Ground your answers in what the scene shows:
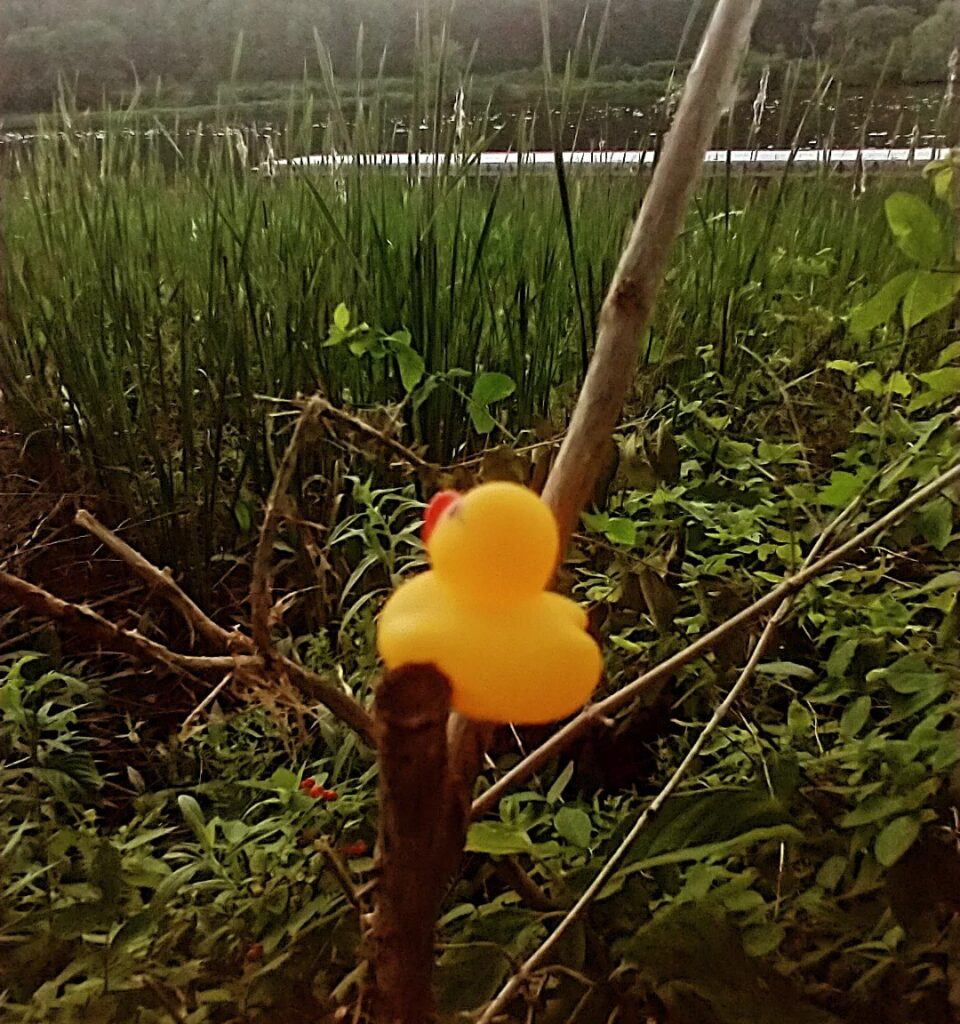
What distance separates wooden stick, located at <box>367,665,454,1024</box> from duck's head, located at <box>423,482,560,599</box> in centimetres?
3

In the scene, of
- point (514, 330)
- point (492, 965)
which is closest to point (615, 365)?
point (514, 330)

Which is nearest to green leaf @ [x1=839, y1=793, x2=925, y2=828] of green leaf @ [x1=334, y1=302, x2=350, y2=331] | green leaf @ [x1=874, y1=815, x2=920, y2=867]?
green leaf @ [x1=874, y1=815, x2=920, y2=867]

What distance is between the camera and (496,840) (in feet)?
1.54

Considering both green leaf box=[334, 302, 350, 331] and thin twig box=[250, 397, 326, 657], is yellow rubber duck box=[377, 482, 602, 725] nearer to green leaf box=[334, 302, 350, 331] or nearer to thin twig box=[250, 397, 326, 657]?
thin twig box=[250, 397, 326, 657]

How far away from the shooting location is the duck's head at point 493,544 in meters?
0.29

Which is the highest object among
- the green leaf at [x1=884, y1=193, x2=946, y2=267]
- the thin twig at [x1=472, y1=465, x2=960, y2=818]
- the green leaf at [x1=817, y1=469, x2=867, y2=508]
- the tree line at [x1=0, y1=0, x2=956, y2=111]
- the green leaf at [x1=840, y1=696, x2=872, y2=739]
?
the tree line at [x1=0, y1=0, x2=956, y2=111]

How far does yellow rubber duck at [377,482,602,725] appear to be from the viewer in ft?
0.94

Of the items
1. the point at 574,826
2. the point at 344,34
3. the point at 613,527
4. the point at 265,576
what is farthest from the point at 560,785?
the point at 344,34

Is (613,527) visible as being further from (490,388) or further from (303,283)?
(303,283)

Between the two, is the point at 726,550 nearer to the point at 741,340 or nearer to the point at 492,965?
the point at 741,340

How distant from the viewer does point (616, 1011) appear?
46 cm

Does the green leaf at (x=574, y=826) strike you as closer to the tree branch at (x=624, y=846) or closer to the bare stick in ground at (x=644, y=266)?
the tree branch at (x=624, y=846)

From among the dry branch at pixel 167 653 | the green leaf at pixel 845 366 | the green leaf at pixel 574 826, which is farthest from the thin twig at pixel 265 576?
the green leaf at pixel 845 366

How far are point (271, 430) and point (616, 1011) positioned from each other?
0.33 m
